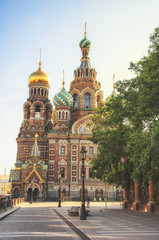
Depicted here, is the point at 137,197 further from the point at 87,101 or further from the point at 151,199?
the point at 87,101

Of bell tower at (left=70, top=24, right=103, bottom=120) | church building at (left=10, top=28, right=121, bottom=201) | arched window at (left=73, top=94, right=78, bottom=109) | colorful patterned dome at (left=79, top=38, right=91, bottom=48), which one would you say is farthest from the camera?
colorful patterned dome at (left=79, top=38, right=91, bottom=48)

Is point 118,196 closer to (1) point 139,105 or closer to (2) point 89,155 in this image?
(2) point 89,155

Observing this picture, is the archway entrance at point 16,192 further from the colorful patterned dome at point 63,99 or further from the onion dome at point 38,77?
the onion dome at point 38,77

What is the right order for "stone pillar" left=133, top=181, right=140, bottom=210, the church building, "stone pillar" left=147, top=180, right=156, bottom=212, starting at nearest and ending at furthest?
1. "stone pillar" left=147, top=180, right=156, bottom=212
2. "stone pillar" left=133, top=181, right=140, bottom=210
3. the church building

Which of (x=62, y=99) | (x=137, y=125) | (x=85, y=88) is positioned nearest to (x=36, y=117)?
(x=62, y=99)

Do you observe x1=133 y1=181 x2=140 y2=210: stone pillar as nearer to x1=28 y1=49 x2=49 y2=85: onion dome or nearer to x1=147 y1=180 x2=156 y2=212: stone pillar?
x1=147 y1=180 x2=156 y2=212: stone pillar

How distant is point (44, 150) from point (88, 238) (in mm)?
47617

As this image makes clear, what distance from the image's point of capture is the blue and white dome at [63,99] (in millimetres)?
57469

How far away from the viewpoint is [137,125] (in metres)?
20.0

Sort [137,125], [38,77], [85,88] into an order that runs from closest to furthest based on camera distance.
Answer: [137,125]
[85,88]
[38,77]

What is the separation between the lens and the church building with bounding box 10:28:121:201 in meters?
51.5

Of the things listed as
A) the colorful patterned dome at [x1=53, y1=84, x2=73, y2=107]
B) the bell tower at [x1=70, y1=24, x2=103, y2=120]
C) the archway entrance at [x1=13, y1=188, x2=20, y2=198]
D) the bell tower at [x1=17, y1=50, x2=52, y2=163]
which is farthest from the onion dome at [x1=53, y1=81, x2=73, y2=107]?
the archway entrance at [x1=13, y1=188, x2=20, y2=198]

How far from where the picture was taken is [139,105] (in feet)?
62.2

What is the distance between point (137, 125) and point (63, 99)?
3861cm
